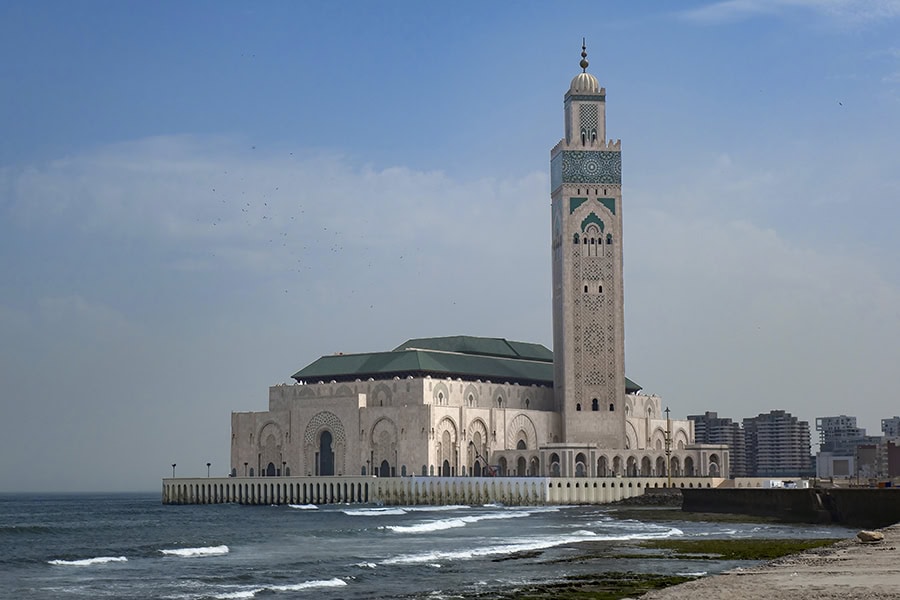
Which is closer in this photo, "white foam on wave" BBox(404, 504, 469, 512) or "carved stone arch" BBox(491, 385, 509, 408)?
"white foam on wave" BBox(404, 504, 469, 512)

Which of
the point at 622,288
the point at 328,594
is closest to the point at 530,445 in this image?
the point at 622,288

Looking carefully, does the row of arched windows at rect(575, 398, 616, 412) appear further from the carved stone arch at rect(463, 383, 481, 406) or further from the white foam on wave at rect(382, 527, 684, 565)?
the white foam on wave at rect(382, 527, 684, 565)

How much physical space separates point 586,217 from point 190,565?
243 feet

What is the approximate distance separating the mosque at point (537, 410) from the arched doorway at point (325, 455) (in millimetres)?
103

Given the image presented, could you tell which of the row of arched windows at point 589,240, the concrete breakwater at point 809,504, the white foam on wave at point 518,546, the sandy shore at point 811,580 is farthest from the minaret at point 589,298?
the sandy shore at point 811,580

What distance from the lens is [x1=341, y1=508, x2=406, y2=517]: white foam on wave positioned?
301 ft

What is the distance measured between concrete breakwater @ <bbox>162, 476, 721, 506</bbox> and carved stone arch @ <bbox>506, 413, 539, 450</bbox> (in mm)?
14724

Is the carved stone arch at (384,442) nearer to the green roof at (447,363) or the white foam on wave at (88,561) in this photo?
the green roof at (447,363)

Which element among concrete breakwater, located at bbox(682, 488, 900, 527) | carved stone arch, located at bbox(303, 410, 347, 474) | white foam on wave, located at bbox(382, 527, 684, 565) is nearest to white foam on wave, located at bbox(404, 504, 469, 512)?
carved stone arch, located at bbox(303, 410, 347, 474)

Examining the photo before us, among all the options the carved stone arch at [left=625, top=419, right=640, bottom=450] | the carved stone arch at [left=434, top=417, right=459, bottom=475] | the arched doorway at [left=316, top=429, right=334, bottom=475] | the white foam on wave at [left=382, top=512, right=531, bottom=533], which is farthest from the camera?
the carved stone arch at [left=625, top=419, right=640, bottom=450]

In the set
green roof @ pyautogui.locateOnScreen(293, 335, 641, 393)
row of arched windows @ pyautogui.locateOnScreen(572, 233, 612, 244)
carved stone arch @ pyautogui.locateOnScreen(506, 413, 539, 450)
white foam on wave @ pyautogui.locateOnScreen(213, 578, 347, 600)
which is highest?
row of arched windows @ pyautogui.locateOnScreen(572, 233, 612, 244)

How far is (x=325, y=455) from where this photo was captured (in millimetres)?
121750

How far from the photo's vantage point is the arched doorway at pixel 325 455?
121 metres

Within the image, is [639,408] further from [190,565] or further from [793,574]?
[793,574]
